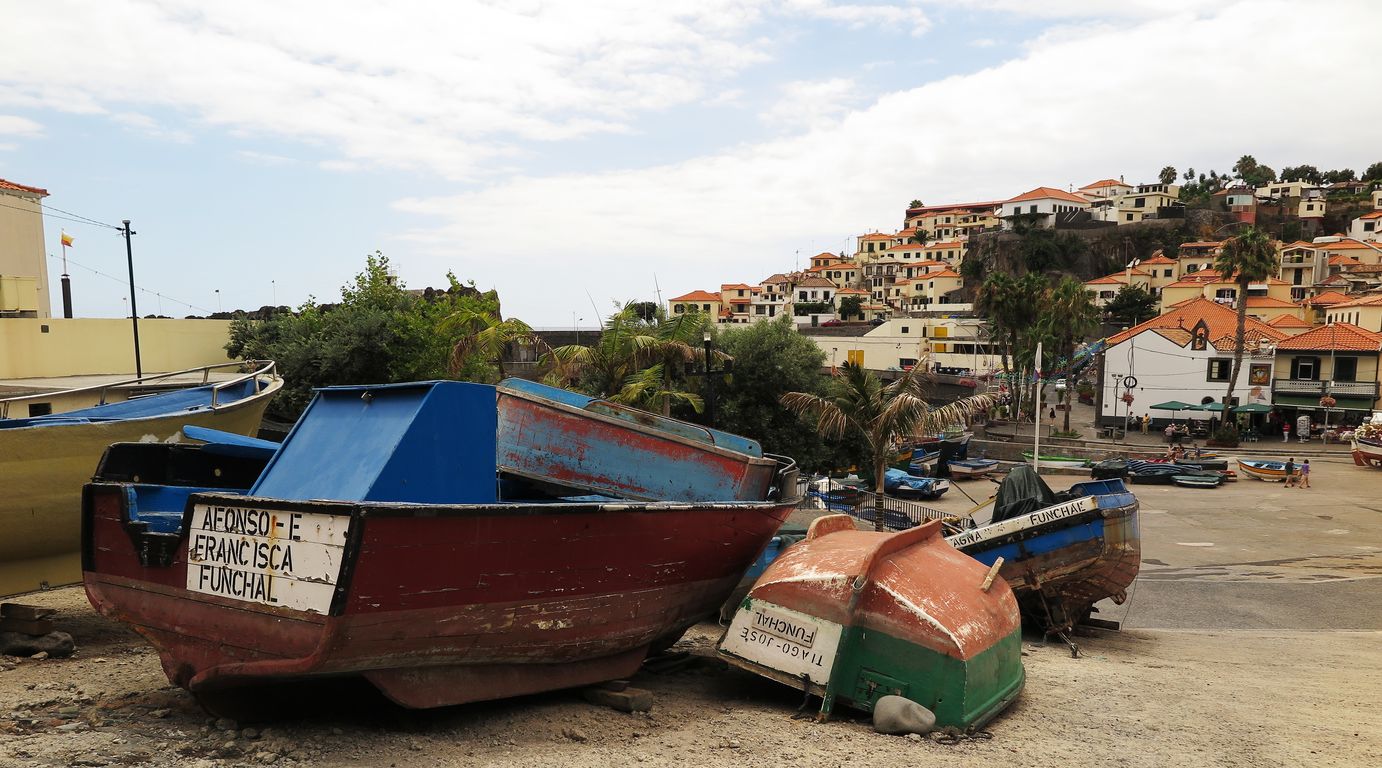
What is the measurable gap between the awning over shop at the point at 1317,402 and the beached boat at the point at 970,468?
19.4 meters

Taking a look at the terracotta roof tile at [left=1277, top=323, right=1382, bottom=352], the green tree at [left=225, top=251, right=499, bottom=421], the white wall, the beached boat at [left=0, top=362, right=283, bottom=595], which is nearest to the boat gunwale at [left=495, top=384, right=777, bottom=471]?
the beached boat at [left=0, top=362, right=283, bottom=595]

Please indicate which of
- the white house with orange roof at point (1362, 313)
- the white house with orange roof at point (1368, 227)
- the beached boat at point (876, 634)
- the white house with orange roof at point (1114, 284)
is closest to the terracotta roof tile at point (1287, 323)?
the white house with orange roof at point (1362, 313)

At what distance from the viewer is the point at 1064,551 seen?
11578 mm

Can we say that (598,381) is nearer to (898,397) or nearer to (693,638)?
(898,397)

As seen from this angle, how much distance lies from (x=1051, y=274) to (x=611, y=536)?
105 m

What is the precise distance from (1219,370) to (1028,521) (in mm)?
42814

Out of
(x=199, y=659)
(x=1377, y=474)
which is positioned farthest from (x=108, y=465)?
(x=1377, y=474)

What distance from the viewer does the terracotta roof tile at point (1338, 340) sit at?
146 ft

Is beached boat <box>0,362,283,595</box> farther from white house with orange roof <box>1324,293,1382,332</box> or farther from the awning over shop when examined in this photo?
white house with orange roof <box>1324,293,1382,332</box>

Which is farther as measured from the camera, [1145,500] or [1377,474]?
[1377,474]

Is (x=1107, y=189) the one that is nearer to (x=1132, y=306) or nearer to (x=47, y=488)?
(x=1132, y=306)

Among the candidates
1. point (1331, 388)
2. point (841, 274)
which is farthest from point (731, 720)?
point (841, 274)

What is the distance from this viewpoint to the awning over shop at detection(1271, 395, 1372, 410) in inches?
1759

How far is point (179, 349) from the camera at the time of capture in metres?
34.4
